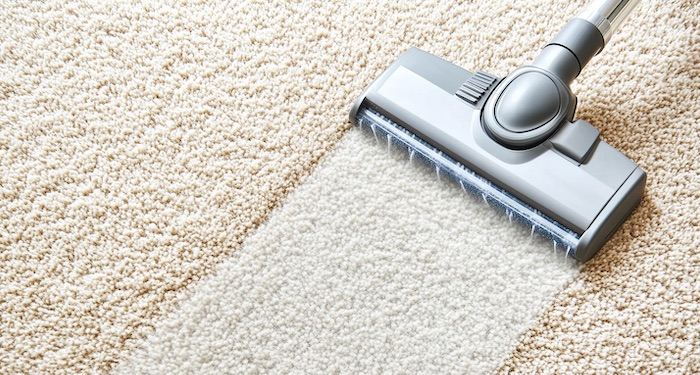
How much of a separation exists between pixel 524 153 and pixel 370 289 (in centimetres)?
29

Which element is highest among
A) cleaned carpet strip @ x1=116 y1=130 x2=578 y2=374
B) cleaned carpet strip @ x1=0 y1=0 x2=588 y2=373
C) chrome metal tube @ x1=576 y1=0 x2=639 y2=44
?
cleaned carpet strip @ x1=0 y1=0 x2=588 y2=373

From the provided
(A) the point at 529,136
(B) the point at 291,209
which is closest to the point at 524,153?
(A) the point at 529,136

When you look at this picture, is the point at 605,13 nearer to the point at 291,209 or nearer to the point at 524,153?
the point at 524,153

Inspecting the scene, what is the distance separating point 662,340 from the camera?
34.9 inches

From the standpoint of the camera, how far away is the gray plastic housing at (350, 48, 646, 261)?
2.84 ft

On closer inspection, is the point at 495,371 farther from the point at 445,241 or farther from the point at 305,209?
the point at 305,209

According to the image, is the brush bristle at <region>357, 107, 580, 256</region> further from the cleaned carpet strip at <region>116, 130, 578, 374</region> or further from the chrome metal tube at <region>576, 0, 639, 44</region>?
the chrome metal tube at <region>576, 0, 639, 44</region>

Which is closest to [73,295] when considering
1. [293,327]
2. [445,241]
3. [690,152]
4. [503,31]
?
[293,327]

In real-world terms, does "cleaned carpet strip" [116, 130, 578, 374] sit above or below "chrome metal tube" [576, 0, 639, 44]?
above

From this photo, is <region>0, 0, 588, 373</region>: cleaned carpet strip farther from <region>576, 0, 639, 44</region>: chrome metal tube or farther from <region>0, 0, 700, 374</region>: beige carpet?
<region>576, 0, 639, 44</region>: chrome metal tube

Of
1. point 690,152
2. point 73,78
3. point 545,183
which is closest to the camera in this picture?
point 545,183

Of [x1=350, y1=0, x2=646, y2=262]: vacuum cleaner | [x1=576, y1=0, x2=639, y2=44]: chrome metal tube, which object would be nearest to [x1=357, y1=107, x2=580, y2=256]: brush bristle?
[x1=350, y1=0, x2=646, y2=262]: vacuum cleaner

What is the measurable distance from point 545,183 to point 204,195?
0.49 metres

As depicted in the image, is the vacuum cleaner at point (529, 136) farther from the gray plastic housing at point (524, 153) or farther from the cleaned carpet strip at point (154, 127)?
the cleaned carpet strip at point (154, 127)
